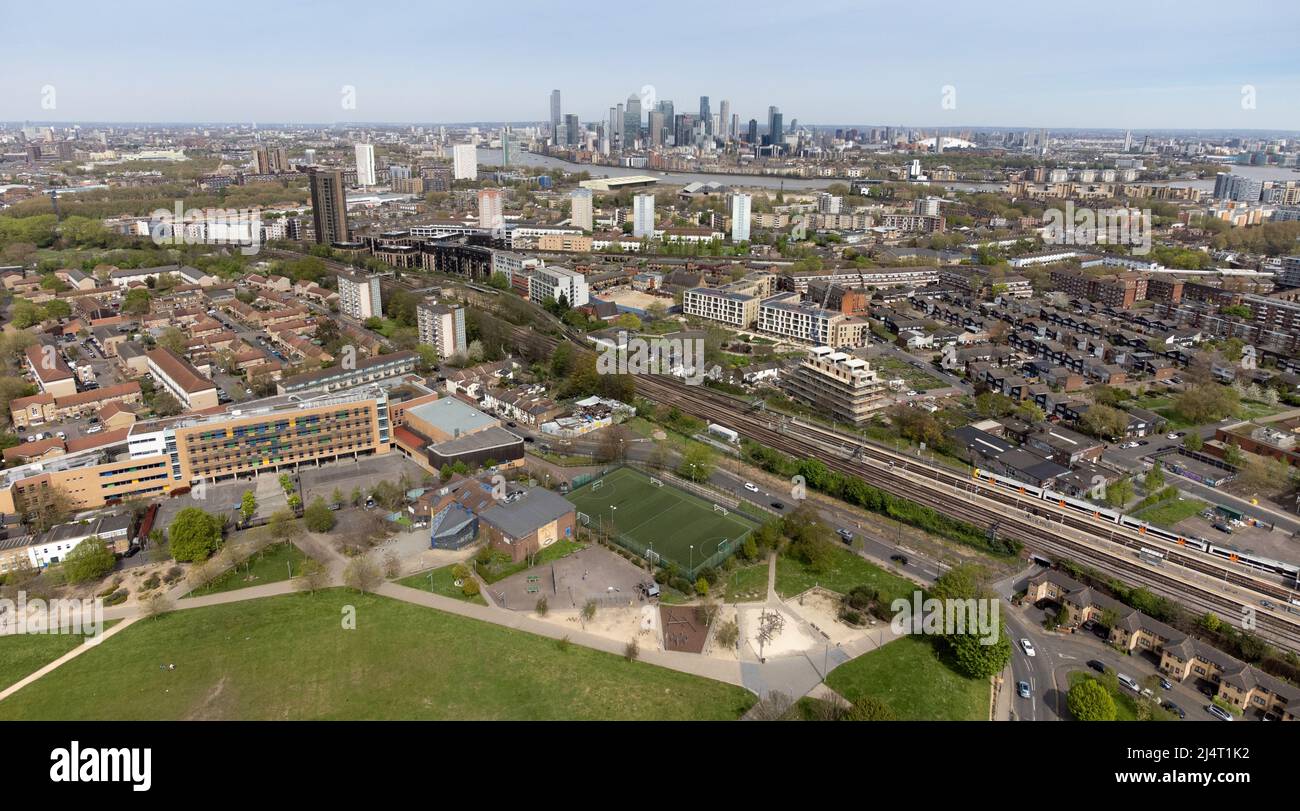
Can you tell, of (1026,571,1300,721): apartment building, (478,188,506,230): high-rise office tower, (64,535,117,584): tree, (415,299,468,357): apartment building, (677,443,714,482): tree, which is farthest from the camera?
(478,188,506,230): high-rise office tower

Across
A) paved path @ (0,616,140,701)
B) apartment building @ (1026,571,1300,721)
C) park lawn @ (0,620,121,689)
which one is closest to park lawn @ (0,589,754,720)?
paved path @ (0,616,140,701)

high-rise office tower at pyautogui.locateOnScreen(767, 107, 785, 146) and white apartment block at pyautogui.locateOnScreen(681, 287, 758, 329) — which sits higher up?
high-rise office tower at pyautogui.locateOnScreen(767, 107, 785, 146)

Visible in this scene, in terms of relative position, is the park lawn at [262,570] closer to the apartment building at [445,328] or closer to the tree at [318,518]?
the tree at [318,518]

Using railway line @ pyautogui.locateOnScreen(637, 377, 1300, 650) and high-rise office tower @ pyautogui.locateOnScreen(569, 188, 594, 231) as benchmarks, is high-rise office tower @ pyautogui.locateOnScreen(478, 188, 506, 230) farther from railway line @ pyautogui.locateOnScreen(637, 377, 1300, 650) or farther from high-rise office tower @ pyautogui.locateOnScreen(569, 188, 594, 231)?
railway line @ pyautogui.locateOnScreen(637, 377, 1300, 650)

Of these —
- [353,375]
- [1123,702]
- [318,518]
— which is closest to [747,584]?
[1123,702]

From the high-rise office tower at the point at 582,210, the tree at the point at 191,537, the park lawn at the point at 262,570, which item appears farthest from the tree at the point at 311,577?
the high-rise office tower at the point at 582,210

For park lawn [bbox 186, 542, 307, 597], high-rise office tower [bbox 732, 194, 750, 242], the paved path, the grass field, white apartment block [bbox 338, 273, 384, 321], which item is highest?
high-rise office tower [bbox 732, 194, 750, 242]

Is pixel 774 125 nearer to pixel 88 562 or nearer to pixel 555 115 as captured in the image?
pixel 555 115
